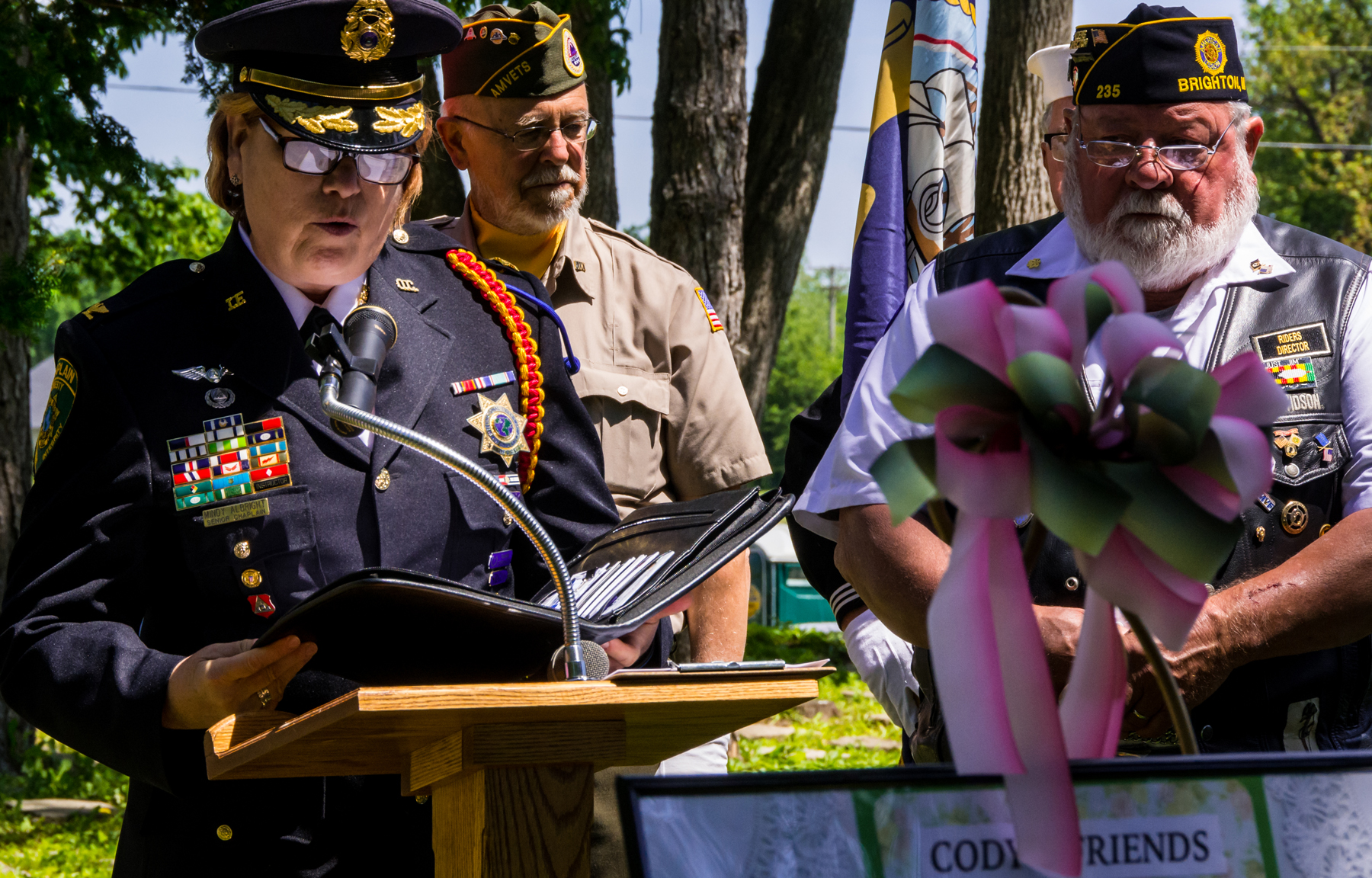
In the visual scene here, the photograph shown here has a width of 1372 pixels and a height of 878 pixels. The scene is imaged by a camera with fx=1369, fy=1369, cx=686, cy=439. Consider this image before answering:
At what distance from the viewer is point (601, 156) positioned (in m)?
6.38

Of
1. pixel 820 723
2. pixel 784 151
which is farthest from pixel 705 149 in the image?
pixel 820 723

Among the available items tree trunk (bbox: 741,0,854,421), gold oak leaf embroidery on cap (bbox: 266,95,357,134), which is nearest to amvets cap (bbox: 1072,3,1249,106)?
gold oak leaf embroidery on cap (bbox: 266,95,357,134)

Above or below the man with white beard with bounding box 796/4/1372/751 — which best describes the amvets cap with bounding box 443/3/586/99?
above

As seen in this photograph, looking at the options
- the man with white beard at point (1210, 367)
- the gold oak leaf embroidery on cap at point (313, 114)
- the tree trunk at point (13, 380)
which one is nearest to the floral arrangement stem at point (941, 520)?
the man with white beard at point (1210, 367)

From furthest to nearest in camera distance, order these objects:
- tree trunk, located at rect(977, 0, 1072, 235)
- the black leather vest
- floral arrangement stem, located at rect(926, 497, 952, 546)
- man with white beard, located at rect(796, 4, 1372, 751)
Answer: tree trunk, located at rect(977, 0, 1072, 235), the black leather vest, man with white beard, located at rect(796, 4, 1372, 751), floral arrangement stem, located at rect(926, 497, 952, 546)

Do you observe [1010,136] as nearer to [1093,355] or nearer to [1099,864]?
[1093,355]

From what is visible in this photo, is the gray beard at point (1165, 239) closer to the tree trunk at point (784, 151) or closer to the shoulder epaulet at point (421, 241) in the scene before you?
the shoulder epaulet at point (421, 241)

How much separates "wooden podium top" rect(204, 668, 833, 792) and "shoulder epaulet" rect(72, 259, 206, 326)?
77 cm

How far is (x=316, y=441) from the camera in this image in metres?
2.07

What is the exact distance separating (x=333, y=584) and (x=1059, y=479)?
0.83 metres

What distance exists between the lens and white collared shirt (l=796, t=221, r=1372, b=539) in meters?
2.37

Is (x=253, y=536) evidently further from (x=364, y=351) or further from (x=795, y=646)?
(x=795, y=646)

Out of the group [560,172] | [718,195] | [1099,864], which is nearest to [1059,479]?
[1099,864]

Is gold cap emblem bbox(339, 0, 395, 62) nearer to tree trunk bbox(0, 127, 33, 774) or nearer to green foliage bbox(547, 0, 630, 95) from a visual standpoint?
green foliage bbox(547, 0, 630, 95)
